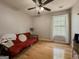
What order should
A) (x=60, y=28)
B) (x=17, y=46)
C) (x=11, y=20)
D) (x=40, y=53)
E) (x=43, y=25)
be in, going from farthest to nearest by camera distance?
1. (x=43, y=25)
2. (x=60, y=28)
3. (x=11, y=20)
4. (x=40, y=53)
5. (x=17, y=46)

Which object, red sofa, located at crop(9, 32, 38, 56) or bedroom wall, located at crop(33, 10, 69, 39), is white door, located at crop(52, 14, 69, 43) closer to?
bedroom wall, located at crop(33, 10, 69, 39)

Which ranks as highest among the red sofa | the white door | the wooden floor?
the white door

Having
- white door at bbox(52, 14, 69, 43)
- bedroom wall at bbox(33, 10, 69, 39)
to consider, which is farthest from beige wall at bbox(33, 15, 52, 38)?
white door at bbox(52, 14, 69, 43)

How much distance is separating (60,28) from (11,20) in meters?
3.28

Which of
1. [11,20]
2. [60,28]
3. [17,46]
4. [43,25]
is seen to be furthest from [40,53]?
[43,25]

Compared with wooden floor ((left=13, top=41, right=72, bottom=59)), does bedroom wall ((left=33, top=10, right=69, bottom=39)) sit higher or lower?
higher

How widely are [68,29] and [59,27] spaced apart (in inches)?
28.0

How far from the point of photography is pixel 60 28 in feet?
17.8

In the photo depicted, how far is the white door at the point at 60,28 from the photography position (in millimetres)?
5004

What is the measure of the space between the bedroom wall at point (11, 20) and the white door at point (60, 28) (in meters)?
2.15

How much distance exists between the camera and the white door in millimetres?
5004

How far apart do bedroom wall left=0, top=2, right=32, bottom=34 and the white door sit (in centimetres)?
215

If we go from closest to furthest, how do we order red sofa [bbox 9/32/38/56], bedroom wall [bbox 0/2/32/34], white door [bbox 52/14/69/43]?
1. red sofa [bbox 9/32/38/56]
2. bedroom wall [bbox 0/2/32/34]
3. white door [bbox 52/14/69/43]

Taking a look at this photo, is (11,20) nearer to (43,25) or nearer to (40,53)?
(40,53)
